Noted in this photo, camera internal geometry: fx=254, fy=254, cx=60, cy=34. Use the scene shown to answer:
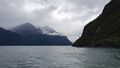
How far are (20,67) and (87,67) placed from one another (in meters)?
14.4

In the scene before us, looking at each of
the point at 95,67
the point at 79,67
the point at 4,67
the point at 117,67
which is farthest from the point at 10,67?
the point at 117,67

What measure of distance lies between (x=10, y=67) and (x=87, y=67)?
16512 mm

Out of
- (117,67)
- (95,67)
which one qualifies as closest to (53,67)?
(95,67)

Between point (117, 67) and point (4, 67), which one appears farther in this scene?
point (4, 67)

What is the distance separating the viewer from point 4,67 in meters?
54.9

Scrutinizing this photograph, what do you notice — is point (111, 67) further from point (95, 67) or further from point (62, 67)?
Answer: point (62, 67)

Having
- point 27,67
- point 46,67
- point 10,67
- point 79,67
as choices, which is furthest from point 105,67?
point 10,67

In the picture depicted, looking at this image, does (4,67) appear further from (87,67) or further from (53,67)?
(87,67)

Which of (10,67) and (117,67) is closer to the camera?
(117,67)

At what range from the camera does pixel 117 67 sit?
50.7m

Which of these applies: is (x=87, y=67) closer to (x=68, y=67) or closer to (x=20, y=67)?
(x=68, y=67)

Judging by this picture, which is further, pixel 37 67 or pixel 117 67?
pixel 37 67

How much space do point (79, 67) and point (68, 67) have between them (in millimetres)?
2332

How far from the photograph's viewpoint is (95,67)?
2036 inches
